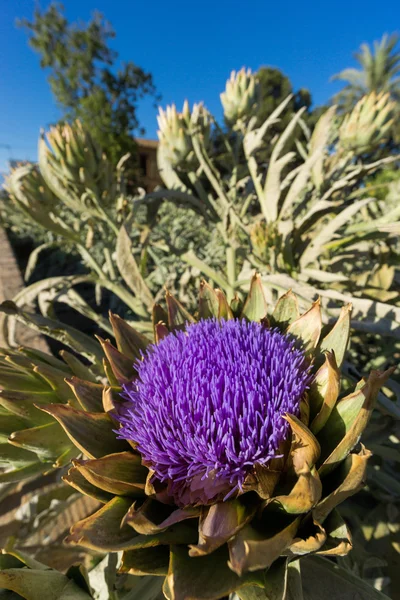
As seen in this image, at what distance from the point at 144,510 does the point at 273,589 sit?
0.45ft

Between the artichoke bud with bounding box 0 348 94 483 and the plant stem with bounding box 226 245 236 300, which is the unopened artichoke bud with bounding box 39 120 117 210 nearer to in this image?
the plant stem with bounding box 226 245 236 300

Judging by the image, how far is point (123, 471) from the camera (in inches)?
16.8

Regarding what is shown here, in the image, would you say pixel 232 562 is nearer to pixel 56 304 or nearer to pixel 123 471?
pixel 123 471

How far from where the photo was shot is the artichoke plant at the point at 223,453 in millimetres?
343

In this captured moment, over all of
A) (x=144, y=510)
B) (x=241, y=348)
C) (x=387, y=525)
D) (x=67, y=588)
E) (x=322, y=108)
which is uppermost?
(x=322, y=108)

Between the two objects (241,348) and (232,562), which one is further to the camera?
(241,348)

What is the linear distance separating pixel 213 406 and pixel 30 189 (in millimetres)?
906

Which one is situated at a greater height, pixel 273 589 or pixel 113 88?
pixel 113 88

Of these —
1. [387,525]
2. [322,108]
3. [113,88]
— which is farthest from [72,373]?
[322,108]

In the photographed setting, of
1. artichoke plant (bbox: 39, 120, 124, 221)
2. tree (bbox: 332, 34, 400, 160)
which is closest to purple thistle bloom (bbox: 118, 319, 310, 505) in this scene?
artichoke plant (bbox: 39, 120, 124, 221)

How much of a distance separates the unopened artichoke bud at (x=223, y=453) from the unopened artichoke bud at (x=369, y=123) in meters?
0.61

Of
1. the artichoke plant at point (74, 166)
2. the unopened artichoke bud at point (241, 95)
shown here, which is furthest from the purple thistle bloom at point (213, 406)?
the unopened artichoke bud at point (241, 95)

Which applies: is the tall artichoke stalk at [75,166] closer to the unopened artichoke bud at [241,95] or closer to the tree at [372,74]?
the unopened artichoke bud at [241,95]

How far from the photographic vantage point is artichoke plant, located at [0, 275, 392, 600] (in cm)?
34
